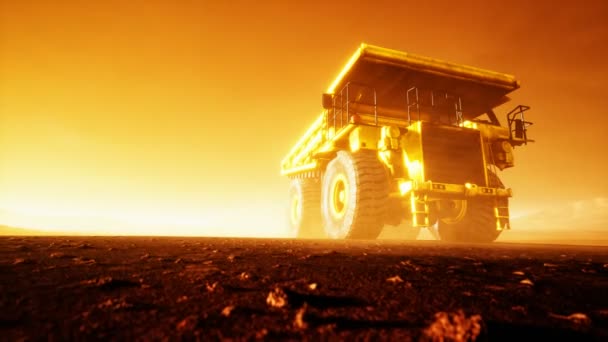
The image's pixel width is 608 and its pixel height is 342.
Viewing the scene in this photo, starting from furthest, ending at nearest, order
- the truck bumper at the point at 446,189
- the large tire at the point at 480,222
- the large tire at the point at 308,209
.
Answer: the large tire at the point at 308,209 → the large tire at the point at 480,222 → the truck bumper at the point at 446,189

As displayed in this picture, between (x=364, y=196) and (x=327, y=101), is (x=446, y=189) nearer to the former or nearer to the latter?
(x=364, y=196)

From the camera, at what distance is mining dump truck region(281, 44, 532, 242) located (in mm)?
5078

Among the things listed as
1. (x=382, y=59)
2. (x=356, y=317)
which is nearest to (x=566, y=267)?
(x=356, y=317)

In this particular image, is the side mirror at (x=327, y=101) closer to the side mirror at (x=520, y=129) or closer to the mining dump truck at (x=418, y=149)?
the mining dump truck at (x=418, y=149)

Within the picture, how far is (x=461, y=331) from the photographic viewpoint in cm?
79

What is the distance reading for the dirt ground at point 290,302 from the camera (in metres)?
0.84

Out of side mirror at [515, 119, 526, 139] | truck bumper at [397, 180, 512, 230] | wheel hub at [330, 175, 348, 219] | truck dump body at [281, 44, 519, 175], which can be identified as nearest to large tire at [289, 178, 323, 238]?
wheel hub at [330, 175, 348, 219]

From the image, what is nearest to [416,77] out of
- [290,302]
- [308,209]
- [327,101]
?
[327,101]

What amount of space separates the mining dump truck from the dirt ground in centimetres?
329

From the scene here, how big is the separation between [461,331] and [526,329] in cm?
30

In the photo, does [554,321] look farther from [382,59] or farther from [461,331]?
[382,59]

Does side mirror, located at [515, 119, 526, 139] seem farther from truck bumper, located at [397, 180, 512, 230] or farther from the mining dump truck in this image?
truck bumper, located at [397, 180, 512, 230]

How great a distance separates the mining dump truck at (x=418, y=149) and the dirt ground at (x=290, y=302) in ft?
10.8

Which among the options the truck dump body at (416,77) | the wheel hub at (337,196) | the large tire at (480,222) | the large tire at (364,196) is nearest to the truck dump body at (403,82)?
the truck dump body at (416,77)
